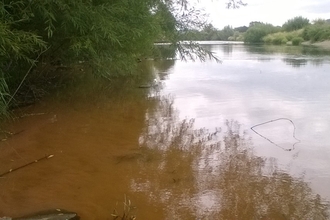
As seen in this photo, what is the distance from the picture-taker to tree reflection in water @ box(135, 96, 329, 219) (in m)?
4.00

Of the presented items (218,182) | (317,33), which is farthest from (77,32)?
(317,33)

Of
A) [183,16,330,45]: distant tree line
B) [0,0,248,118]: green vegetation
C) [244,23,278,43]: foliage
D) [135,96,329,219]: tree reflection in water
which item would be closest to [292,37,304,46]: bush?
[183,16,330,45]: distant tree line

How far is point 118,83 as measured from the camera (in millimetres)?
13547

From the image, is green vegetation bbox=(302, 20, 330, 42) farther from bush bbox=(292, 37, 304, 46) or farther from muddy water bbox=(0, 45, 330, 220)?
muddy water bbox=(0, 45, 330, 220)

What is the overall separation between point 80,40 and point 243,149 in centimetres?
328

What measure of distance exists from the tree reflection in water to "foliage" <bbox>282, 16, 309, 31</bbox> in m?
41.4

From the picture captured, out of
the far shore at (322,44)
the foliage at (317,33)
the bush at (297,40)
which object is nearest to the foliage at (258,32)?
the bush at (297,40)

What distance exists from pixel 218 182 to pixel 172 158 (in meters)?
0.99

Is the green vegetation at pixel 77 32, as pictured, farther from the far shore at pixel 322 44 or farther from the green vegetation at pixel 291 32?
the green vegetation at pixel 291 32

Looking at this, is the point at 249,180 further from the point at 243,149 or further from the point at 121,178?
the point at 121,178

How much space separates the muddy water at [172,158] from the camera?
411 centimetres

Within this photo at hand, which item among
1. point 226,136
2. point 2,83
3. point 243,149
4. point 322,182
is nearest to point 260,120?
point 226,136

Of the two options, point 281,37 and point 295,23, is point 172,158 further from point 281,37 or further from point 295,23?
point 295,23

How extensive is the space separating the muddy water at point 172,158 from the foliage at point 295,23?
3723cm
